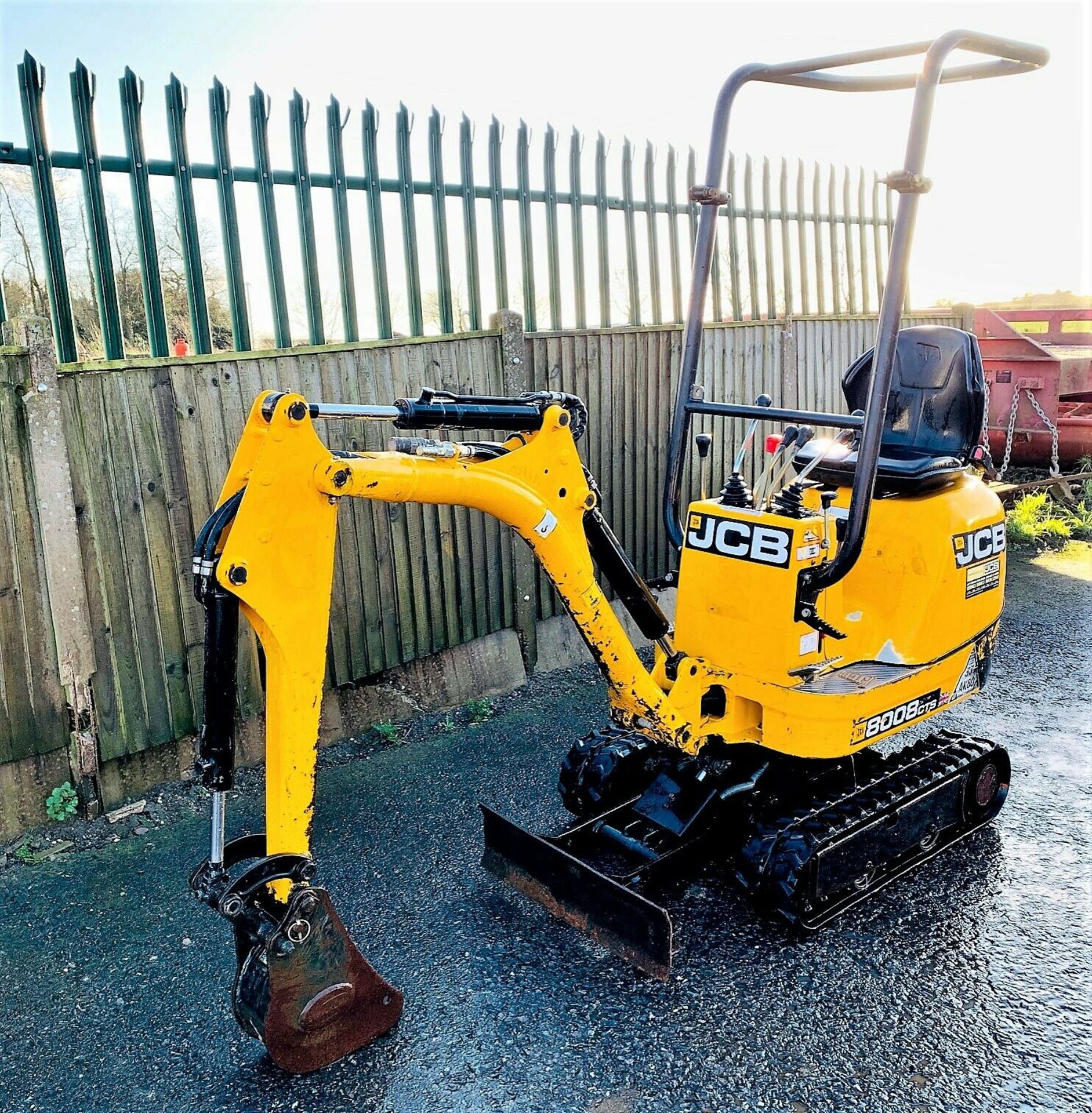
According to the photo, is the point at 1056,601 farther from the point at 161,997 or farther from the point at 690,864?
the point at 161,997

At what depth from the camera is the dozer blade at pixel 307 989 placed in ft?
9.93

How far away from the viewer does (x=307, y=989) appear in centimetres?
309

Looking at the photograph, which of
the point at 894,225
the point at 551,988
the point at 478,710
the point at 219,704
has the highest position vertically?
the point at 894,225

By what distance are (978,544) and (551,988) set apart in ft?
8.17

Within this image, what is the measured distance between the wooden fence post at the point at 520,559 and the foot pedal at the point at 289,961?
10.9 ft

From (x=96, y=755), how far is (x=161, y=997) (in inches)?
57.9

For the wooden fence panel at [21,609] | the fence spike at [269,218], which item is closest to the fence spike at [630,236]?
the fence spike at [269,218]

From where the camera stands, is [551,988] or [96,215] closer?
[551,988]

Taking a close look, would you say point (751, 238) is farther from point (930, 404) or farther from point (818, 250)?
point (930, 404)

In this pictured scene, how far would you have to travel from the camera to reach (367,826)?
15.4ft

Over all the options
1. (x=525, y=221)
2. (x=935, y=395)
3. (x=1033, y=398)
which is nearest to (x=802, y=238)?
(x=525, y=221)

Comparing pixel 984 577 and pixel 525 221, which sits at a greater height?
pixel 525 221

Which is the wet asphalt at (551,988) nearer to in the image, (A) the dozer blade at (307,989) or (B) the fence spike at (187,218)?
(A) the dozer blade at (307,989)

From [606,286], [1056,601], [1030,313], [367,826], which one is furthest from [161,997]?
[1030,313]
